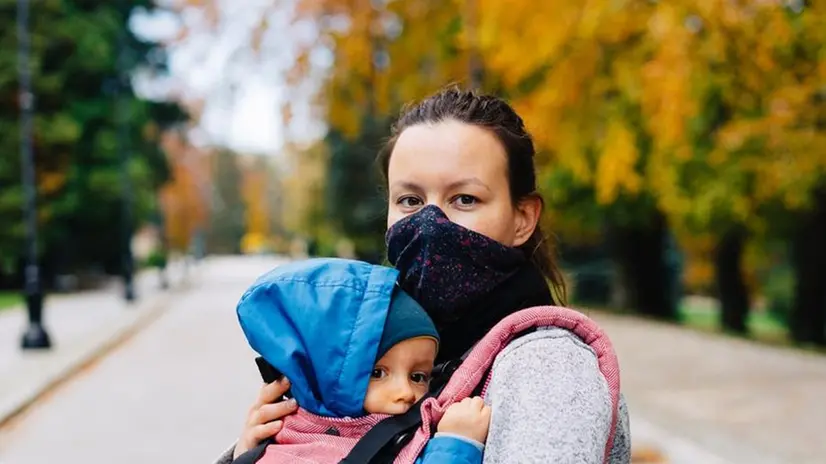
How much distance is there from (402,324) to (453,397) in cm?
15

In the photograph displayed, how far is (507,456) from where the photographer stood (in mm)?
1719

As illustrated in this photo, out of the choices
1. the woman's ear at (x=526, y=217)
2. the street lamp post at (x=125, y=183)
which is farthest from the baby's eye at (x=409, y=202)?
the street lamp post at (x=125, y=183)

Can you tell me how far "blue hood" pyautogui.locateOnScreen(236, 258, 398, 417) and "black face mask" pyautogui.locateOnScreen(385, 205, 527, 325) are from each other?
7.4 inches

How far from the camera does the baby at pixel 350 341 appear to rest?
1.83 m

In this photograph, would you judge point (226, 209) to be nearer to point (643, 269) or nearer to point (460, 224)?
point (643, 269)

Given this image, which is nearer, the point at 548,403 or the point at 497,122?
the point at 548,403

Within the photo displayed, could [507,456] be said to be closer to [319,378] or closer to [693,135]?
[319,378]

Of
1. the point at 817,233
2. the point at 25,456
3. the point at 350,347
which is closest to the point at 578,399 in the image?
the point at 350,347

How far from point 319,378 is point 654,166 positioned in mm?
17493

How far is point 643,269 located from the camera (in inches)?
1212

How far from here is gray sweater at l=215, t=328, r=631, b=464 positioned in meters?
1.68

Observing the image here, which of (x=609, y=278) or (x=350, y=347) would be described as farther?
(x=609, y=278)

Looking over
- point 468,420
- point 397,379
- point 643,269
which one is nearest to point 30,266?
point 643,269

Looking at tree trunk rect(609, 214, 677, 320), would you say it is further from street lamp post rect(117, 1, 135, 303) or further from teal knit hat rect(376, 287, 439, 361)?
teal knit hat rect(376, 287, 439, 361)
